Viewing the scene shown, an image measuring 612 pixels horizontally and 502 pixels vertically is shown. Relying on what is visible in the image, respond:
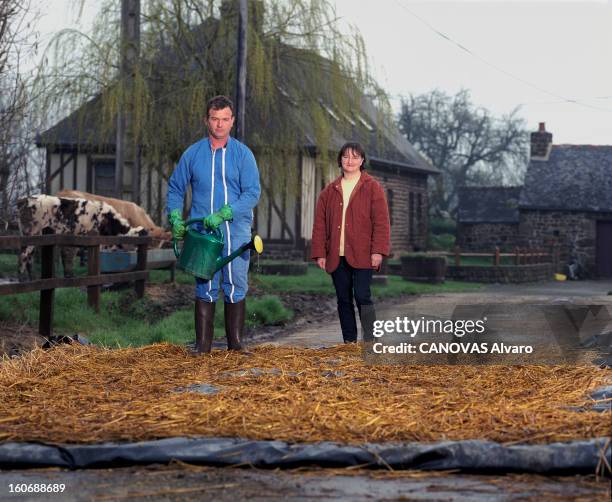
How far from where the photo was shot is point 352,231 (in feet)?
27.7

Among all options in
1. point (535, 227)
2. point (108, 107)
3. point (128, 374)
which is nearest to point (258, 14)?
point (108, 107)

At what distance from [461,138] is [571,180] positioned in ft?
58.1

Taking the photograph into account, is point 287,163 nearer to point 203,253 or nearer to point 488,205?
point 203,253

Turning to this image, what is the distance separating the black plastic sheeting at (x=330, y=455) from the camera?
14.6 feet

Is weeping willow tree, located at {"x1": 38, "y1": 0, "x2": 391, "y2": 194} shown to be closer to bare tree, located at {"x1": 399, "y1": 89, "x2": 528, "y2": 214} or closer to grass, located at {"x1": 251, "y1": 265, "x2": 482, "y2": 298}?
grass, located at {"x1": 251, "y1": 265, "x2": 482, "y2": 298}

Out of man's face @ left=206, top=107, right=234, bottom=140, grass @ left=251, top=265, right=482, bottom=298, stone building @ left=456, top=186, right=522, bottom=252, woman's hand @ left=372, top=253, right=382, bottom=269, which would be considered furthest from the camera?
stone building @ left=456, top=186, right=522, bottom=252

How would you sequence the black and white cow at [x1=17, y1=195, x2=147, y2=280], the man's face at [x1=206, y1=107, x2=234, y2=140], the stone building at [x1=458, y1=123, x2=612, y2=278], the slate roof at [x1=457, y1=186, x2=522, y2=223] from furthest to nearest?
the slate roof at [x1=457, y1=186, x2=522, y2=223]
the stone building at [x1=458, y1=123, x2=612, y2=278]
the black and white cow at [x1=17, y1=195, x2=147, y2=280]
the man's face at [x1=206, y1=107, x2=234, y2=140]

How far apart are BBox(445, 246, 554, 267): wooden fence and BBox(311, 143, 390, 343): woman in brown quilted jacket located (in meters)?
21.7

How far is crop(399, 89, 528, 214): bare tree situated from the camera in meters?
59.5

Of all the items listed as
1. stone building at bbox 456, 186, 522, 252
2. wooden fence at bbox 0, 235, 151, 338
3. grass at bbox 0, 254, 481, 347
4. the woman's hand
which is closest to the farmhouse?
stone building at bbox 456, 186, 522, 252

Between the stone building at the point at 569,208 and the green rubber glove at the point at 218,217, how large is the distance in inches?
1325

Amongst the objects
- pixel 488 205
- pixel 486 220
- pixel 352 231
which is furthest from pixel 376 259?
pixel 488 205

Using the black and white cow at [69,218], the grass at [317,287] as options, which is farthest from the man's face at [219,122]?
the grass at [317,287]

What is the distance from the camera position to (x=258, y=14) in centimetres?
2002
